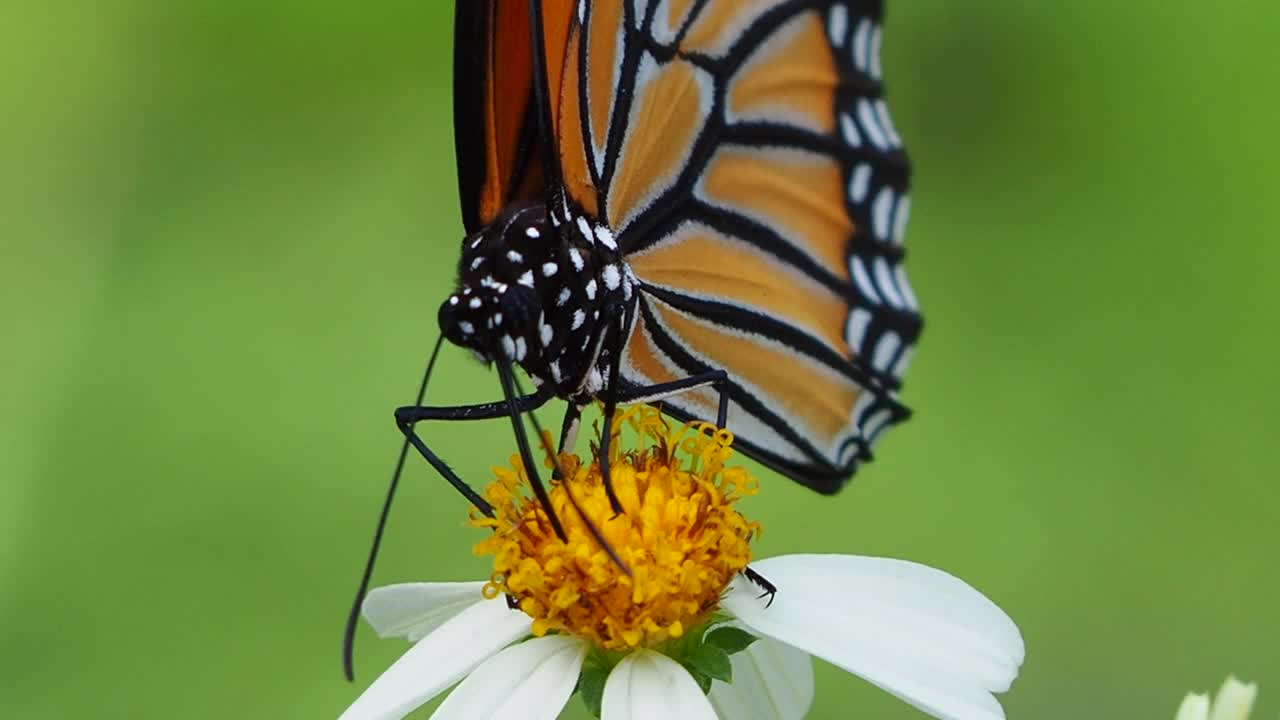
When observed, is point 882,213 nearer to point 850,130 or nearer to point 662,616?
point 850,130

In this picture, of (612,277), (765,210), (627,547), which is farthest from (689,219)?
(627,547)

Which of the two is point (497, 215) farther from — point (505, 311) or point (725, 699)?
point (725, 699)

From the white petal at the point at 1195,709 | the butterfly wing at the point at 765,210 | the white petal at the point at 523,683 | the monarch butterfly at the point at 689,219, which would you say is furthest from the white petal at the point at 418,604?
the white petal at the point at 1195,709

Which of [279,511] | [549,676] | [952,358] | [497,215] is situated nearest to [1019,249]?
[952,358]

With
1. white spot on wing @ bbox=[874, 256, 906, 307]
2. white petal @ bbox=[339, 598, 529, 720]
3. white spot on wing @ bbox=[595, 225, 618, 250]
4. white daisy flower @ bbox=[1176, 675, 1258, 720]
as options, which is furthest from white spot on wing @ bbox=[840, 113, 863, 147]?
white daisy flower @ bbox=[1176, 675, 1258, 720]

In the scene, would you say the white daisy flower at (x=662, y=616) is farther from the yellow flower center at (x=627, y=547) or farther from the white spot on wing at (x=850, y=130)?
the white spot on wing at (x=850, y=130)

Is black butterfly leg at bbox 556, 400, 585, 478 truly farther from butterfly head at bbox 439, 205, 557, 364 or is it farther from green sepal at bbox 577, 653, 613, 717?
green sepal at bbox 577, 653, 613, 717
